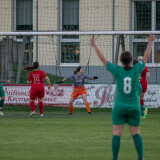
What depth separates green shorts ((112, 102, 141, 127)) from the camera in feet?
24.9

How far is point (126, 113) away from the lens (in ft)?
25.0

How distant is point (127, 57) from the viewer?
25.0ft

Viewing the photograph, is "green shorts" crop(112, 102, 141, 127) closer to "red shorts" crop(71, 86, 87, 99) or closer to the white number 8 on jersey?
the white number 8 on jersey

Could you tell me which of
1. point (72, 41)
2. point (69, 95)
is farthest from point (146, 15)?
point (69, 95)

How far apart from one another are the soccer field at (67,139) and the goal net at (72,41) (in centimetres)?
384

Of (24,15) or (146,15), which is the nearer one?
(146,15)

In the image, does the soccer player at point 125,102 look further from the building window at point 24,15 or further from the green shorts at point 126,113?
the building window at point 24,15

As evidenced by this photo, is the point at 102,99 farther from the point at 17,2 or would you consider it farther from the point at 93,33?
the point at 17,2

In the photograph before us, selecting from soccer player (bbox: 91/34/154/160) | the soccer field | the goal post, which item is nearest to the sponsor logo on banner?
the goal post

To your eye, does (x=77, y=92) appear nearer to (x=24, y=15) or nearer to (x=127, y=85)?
(x=24, y=15)

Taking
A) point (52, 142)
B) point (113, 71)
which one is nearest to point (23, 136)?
point (52, 142)

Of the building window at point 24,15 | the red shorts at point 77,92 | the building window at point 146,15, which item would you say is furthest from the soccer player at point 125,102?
the building window at point 24,15

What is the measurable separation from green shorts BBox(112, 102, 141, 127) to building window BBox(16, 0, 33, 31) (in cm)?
1668

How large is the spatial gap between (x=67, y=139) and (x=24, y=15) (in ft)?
44.5
